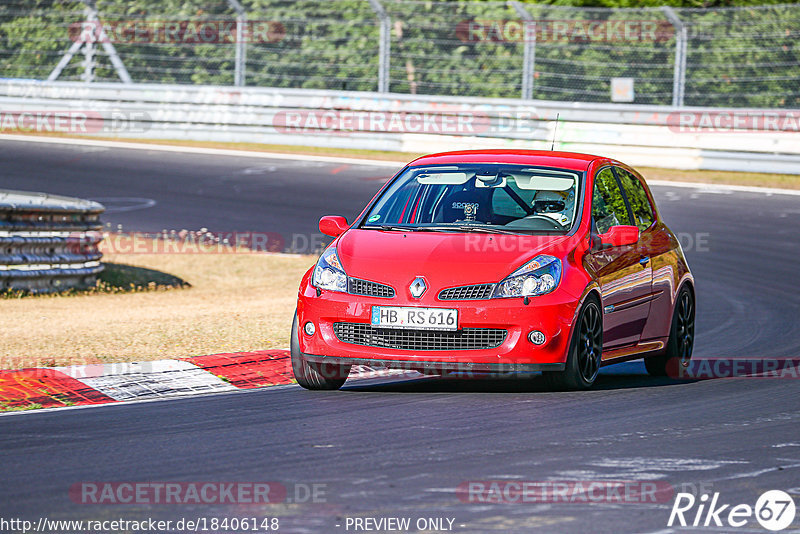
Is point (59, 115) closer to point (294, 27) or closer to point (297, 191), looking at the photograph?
point (294, 27)

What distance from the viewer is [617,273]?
903 cm

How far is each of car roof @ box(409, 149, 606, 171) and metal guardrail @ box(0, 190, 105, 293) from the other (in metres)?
5.68

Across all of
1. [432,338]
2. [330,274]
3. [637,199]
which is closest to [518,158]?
[637,199]

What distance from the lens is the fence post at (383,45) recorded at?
26.5 m

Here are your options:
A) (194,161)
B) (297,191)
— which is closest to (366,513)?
(297,191)

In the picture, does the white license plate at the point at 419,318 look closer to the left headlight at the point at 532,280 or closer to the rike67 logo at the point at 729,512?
the left headlight at the point at 532,280

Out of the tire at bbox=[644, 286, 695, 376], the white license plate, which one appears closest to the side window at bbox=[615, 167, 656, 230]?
the tire at bbox=[644, 286, 695, 376]

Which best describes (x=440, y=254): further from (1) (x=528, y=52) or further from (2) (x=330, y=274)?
(1) (x=528, y=52)

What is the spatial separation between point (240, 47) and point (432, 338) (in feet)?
66.4

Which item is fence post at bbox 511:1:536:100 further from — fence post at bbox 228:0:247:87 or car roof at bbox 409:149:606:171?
car roof at bbox 409:149:606:171

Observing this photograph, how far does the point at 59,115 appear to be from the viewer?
28719mm

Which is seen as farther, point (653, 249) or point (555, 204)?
point (653, 249)

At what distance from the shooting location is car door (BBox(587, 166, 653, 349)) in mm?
8875

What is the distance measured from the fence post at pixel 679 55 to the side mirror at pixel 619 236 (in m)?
16.3
